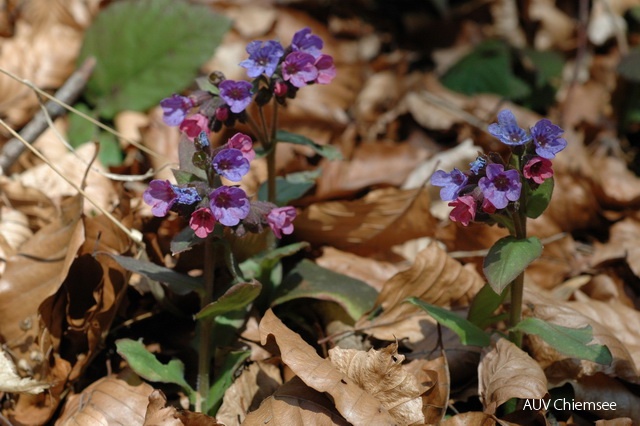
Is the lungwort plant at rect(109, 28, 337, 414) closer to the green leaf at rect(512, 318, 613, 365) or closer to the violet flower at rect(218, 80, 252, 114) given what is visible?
the violet flower at rect(218, 80, 252, 114)

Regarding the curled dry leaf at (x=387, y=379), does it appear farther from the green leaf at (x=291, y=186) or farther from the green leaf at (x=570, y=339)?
the green leaf at (x=291, y=186)

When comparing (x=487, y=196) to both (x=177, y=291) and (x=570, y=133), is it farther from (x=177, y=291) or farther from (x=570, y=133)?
(x=570, y=133)

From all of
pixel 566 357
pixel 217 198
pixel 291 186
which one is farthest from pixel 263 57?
pixel 566 357

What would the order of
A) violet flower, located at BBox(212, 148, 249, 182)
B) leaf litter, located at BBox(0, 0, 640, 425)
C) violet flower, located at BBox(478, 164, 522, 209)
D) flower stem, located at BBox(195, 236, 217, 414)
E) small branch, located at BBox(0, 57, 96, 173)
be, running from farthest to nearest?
1. small branch, located at BBox(0, 57, 96, 173)
2. flower stem, located at BBox(195, 236, 217, 414)
3. leaf litter, located at BBox(0, 0, 640, 425)
4. violet flower, located at BBox(212, 148, 249, 182)
5. violet flower, located at BBox(478, 164, 522, 209)

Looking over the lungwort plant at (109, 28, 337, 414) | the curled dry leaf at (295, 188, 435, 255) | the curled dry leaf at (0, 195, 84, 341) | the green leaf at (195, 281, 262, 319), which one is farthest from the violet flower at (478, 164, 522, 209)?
the curled dry leaf at (0, 195, 84, 341)

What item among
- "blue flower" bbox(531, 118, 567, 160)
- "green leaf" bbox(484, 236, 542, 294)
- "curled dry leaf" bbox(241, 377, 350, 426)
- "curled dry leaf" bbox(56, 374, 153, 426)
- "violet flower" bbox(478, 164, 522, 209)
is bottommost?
"curled dry leaf" bbox(56, 374, 153, 426)

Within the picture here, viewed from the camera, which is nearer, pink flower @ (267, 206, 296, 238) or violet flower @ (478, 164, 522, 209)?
violet flower @ (478, 164, 522, 209)

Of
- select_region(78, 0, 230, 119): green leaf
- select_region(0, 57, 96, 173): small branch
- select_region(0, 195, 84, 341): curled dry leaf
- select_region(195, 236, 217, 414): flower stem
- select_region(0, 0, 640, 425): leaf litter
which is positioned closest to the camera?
select_region(0, 0, 640, 425): leaf litter
